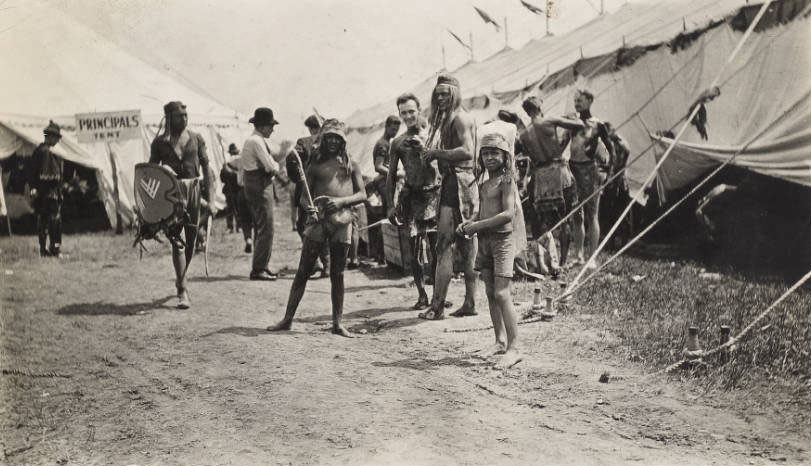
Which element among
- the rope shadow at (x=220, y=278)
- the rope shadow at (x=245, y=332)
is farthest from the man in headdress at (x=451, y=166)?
the rope shadow at (x=220, y=278)

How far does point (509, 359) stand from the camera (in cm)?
493

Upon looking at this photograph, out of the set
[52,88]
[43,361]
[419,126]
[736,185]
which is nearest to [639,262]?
[736,185]

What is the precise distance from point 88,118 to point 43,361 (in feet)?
32.7

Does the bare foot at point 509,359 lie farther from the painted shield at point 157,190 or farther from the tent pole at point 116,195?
the tent pole at point 116,195

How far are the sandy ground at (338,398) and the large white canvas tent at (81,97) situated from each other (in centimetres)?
979

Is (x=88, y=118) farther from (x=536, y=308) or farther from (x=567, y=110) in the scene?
(x=536, y=308)

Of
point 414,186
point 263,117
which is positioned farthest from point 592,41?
point 414,186

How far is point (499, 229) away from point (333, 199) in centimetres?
145

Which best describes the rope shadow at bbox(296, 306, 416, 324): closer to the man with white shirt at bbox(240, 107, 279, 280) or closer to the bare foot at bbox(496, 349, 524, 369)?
the bare foot at bbox(496, 349, 524, 369)

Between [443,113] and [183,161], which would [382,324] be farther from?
[183,161]

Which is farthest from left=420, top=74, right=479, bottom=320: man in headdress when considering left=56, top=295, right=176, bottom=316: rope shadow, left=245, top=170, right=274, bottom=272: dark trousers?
left=245, top=170, right=274, bottom=272: dark trousers

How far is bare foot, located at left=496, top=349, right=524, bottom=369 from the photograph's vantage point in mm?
4898

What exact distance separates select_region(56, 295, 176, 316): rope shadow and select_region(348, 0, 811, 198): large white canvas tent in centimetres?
641

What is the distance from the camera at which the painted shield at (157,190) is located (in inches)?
266
